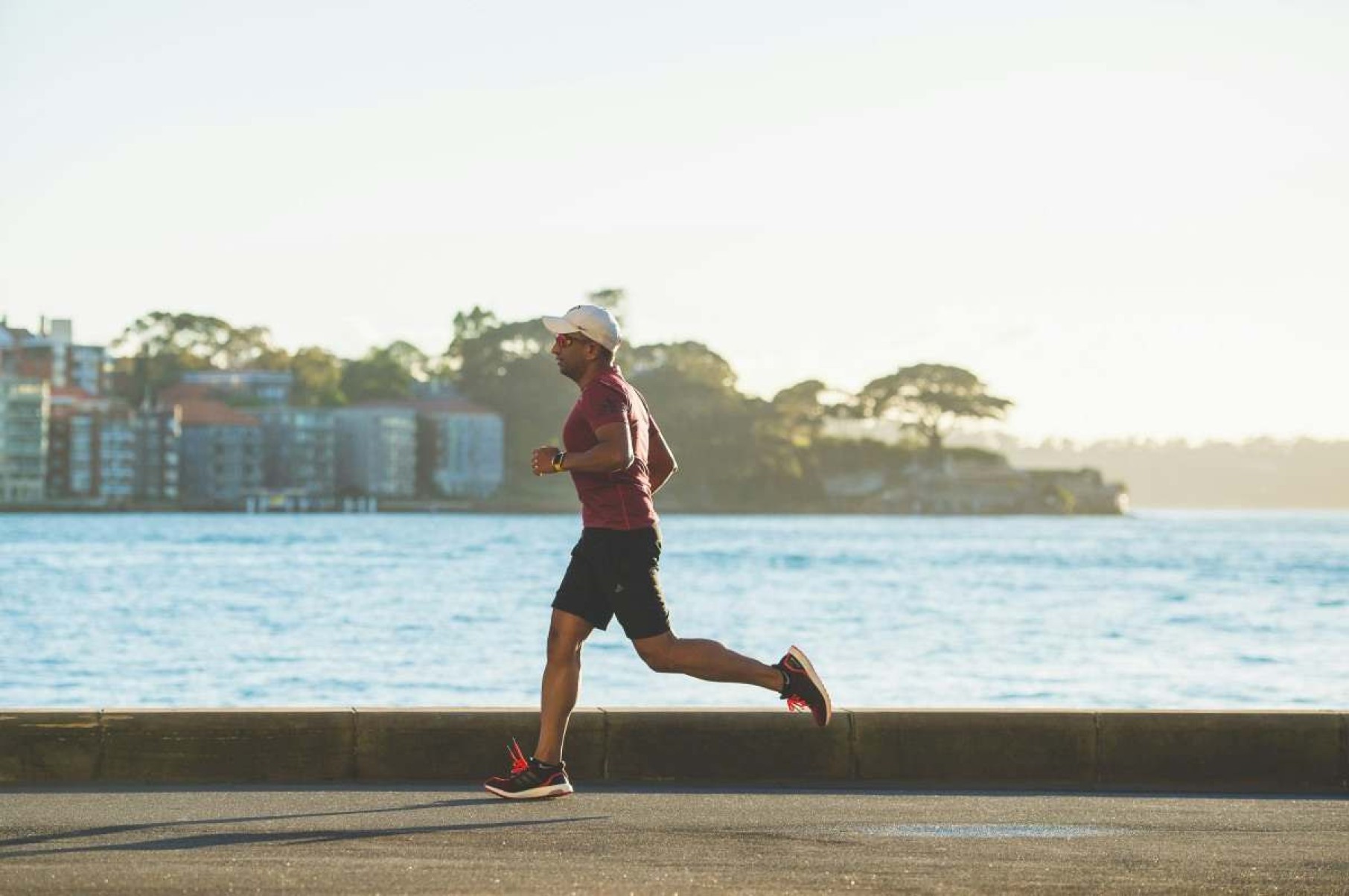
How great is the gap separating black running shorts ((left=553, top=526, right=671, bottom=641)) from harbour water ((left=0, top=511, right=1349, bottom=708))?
10225 millimetres

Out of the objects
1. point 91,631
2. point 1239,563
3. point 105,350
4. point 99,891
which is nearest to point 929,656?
point 91,631

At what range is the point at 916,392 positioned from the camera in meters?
185

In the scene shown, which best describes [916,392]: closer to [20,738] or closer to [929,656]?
[929,656]

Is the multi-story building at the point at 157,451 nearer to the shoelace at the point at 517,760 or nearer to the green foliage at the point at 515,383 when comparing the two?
the green foliage at the point at 515,383

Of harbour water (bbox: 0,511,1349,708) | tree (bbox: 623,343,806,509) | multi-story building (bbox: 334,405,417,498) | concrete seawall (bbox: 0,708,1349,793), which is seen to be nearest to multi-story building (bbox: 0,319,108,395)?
multi-story building (bbox: 334,405,417,498)

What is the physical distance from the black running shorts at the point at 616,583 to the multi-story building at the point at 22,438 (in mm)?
171765

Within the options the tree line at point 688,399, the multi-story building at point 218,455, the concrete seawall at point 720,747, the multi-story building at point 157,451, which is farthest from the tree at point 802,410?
the concrete seawall at point 720,747

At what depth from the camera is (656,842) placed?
6.85m

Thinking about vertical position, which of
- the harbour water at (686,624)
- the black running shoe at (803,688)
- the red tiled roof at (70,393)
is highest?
the red tiled roof at (70,393)

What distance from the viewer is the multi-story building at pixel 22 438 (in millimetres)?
172000

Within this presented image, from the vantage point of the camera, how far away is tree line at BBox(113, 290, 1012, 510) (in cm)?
17250

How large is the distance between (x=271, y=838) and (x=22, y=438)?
173m

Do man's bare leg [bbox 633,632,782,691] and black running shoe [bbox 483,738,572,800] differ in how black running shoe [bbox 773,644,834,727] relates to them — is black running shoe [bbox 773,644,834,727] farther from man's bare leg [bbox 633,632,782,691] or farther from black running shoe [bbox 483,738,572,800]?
black running shoe [bbox 483,738,572,800]

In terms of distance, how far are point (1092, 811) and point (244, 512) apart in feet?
591
